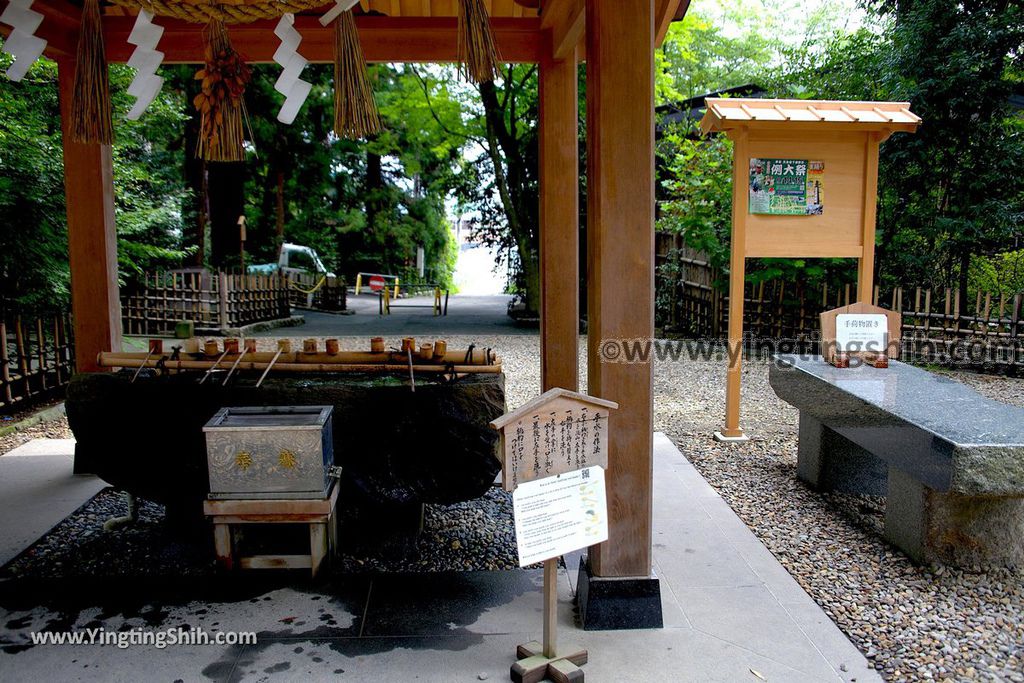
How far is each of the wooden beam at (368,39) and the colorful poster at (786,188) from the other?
2177 mm

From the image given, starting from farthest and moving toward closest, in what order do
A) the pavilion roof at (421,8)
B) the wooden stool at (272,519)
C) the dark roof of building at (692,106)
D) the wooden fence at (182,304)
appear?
A: the dark roof of building at (692,106)
the wooden fence at (182,304)
the pavilion roof at (421,8)
the wooden stool at (272,519)

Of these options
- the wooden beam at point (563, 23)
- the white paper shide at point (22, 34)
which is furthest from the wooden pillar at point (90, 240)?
the wooden beam at point (563, 23)

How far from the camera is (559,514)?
8.61 feet

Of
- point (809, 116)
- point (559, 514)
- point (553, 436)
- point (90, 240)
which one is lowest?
point (559, 514)

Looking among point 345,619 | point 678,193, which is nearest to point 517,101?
point 678,193

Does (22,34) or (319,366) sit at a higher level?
(22,34)

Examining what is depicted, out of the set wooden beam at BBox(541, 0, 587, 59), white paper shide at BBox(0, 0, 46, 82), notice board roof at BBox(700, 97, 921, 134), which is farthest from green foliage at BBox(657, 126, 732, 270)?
white paper shide at BBox(0, 0, 46, 82)

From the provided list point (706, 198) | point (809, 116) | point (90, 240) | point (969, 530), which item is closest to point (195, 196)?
point (706, 198)

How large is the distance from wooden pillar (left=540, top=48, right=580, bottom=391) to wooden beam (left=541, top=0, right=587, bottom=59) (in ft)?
0.53

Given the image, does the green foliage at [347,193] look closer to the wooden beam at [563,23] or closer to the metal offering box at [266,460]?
the wooden beam at [563,23]

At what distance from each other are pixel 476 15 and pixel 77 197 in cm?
314

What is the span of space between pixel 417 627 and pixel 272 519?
0.90 metres

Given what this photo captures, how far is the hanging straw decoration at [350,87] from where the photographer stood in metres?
3.16

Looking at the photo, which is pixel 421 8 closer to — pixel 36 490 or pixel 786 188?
pixel 786 188
